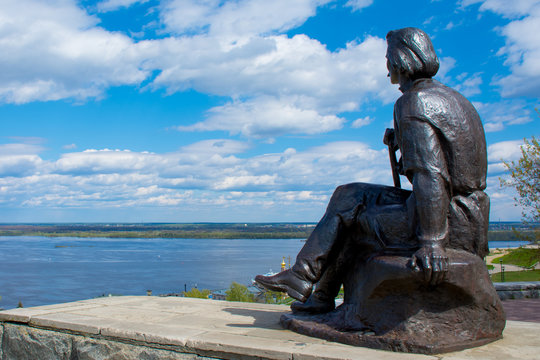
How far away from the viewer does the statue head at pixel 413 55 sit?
365 cm

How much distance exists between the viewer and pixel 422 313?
3209 millimetres

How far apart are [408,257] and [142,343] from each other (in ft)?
6.49

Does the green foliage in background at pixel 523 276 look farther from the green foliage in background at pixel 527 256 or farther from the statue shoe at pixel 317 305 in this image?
the statue shoe at pixel 317 305

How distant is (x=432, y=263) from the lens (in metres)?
3.07

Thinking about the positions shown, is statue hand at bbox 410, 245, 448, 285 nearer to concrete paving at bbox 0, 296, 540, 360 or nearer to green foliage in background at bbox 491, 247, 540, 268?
concrete paving at bbox 0, 296, 540, 360

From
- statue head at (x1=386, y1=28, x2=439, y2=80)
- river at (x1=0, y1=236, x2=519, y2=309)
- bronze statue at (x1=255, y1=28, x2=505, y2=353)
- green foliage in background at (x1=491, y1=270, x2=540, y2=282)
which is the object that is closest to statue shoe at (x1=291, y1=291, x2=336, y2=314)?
bronze statue at (x1=255, y1=28, x2=505, y2=353)

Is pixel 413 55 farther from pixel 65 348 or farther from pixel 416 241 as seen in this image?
pixel 65 348

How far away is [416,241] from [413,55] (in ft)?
4.50

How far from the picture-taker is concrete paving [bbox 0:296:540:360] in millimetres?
3076

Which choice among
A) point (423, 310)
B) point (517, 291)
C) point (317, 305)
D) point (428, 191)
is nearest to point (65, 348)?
point (317, 305)

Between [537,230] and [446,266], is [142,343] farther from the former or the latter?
[537,230]

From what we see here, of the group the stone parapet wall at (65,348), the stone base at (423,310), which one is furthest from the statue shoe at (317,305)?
the stone parapet wall at (65,348)

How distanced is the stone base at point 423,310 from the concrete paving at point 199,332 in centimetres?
10

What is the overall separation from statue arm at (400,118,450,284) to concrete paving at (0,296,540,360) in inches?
22.1
